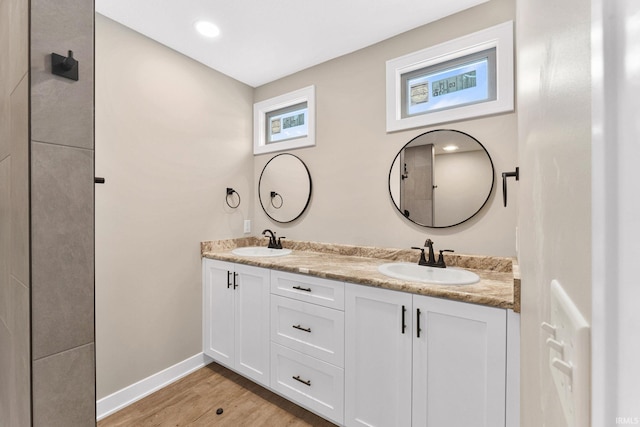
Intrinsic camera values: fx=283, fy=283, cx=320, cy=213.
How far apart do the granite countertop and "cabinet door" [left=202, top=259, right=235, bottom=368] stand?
0.12 meters

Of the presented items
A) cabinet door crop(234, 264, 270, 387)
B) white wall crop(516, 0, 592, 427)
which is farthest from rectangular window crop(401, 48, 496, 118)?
cabinet door crop(234, 264, 270, 387)

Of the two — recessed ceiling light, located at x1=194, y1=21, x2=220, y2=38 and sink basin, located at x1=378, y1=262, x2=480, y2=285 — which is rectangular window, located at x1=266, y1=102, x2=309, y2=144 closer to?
recessed ceiling light, located at x1=194, y1=21, x2=220, y2=38

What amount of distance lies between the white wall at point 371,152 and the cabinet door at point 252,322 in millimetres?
674

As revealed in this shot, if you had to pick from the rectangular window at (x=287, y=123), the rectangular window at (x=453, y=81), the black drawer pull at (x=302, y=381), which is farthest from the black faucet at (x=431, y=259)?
the rectangular window at (x=287, y=123)

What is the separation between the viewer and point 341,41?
6.97ft

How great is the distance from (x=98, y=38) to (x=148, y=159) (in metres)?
0.77

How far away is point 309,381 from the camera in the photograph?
1.72 meters

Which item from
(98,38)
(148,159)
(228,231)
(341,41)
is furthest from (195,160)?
(341,41)

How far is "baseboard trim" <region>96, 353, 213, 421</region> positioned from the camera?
5.94 feet

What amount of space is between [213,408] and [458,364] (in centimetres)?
157

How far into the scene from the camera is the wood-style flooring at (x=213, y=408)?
5.70 ft

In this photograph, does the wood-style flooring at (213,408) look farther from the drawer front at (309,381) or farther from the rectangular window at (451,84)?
the rectangular window at (451,84)

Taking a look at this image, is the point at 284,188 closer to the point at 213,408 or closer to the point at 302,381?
the point at 302,381

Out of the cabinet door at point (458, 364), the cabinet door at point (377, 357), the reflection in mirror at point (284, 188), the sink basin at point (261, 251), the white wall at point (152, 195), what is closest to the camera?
the cabinet door at point (458, 364)
